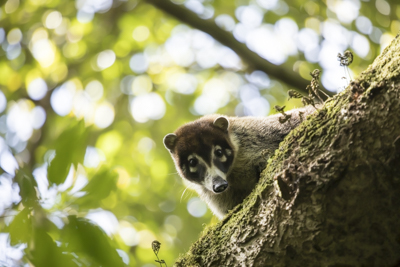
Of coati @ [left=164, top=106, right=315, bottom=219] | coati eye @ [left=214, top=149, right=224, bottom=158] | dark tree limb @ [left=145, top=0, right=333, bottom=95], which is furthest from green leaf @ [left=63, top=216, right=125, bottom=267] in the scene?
dark tree limb @ [left=145, top=0, right=333, bottom=95]

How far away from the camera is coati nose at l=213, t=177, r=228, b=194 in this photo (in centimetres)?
507

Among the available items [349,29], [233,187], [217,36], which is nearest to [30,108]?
[217,36]

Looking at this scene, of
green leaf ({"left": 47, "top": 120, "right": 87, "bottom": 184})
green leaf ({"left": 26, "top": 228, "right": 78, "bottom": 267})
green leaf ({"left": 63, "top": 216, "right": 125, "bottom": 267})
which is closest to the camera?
green leaf ({"left": 26, "top": 228, "right": 78, "bottom": 267})

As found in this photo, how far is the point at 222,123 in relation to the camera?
5.98 metres

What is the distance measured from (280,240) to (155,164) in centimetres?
681

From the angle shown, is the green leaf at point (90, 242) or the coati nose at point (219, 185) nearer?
the green leaf at point (90, 242)

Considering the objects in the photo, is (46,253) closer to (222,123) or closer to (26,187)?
(26,187)

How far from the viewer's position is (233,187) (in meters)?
5.71

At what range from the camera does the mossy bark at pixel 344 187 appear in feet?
8.55

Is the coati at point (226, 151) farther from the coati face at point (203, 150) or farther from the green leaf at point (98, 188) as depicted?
Result: the green leaf at point (98, 188)

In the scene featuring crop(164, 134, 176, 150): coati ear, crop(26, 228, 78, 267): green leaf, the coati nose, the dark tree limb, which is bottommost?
crop(164, 134, 176, 150): coati ear

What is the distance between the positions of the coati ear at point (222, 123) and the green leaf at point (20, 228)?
167 inches

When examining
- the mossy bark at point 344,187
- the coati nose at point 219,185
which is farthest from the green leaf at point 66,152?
the coati nose at point 219,185

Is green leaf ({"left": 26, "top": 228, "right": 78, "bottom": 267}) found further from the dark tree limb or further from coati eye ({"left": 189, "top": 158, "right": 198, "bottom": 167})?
the dark tree limb
